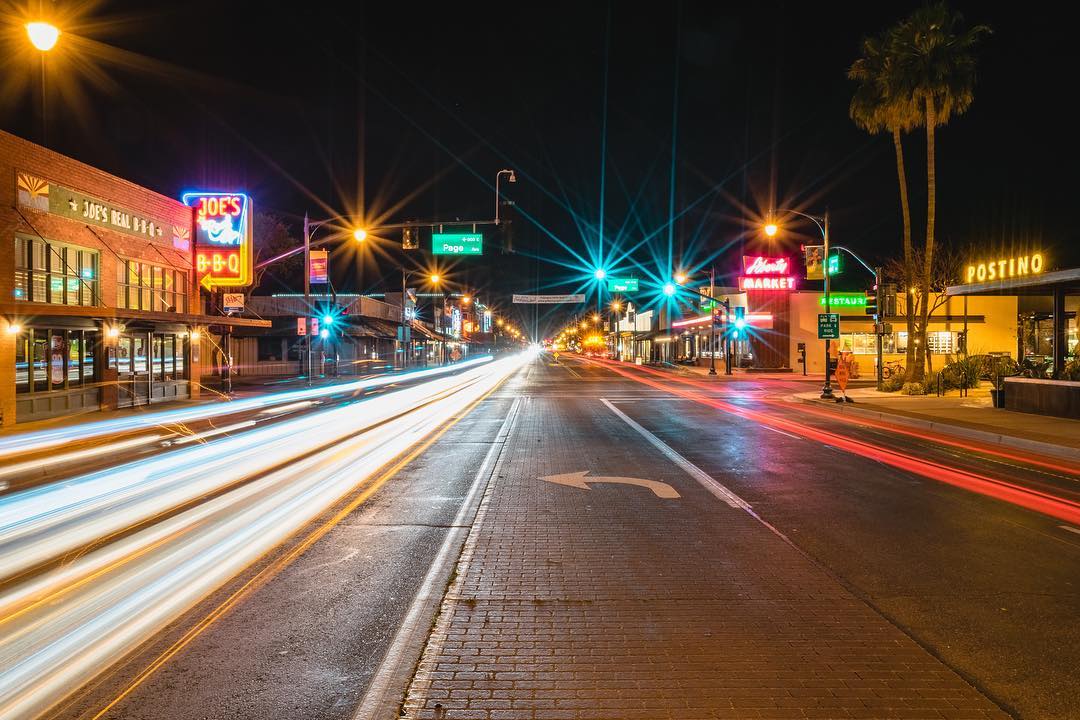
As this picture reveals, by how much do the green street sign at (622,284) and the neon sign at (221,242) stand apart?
31.7 meters

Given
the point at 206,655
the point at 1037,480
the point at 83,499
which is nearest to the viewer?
the point at 206,655

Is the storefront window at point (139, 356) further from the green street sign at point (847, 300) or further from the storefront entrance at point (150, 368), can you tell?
the green street sign at point (847, 300)

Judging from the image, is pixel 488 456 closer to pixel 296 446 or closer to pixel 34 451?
pixel 296 446

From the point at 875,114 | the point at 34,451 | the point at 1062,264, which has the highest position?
the point at 875,114

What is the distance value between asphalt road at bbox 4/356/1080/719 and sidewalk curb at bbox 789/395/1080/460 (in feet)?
3.59

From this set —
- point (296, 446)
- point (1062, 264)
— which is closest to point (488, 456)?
point (296, 446)

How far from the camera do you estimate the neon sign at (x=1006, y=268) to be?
70.6ft

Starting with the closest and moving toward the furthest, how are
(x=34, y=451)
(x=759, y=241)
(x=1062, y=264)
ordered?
(x=34, y=451) → (x=1062, y=264) → (x=759, y=241)

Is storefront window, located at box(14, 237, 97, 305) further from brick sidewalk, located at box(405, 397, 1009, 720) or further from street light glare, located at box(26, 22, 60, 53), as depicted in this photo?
brick sidewalk, located at box(405, 397, 1009, 720)

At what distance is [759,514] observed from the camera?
326 inches

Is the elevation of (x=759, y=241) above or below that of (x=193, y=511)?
above

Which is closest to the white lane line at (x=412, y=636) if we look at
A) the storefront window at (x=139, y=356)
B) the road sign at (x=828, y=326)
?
the storefront window at (x=139, y=356)

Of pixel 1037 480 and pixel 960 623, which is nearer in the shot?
pixel 960 623

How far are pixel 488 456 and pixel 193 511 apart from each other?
219 inches
